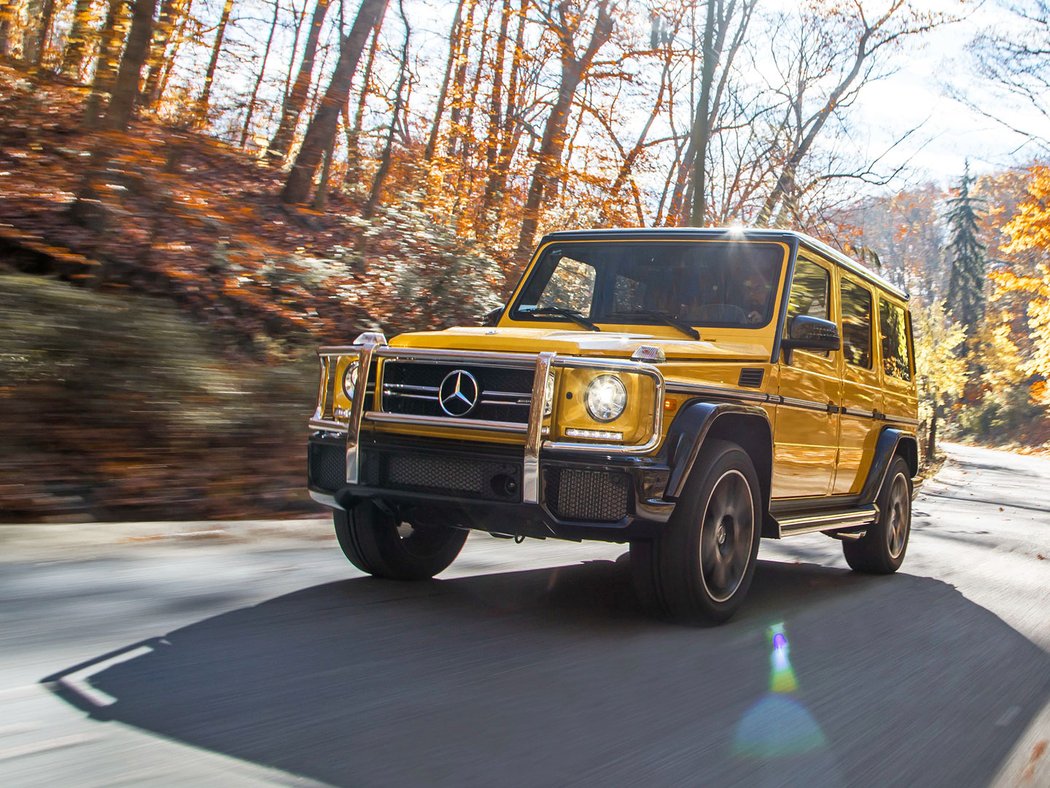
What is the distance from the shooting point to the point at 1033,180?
28.3 m

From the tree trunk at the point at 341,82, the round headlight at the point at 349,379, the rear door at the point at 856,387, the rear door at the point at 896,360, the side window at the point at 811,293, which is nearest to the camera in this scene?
the round headlight at the point at 349,379

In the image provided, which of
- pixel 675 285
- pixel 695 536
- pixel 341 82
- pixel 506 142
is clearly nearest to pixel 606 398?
pixel 695 536

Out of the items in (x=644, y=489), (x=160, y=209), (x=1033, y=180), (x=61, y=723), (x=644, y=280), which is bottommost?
(x=61, y=723)

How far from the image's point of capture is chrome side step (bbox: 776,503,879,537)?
5855 mm

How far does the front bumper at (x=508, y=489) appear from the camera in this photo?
460 cm

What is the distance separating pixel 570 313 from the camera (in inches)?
255

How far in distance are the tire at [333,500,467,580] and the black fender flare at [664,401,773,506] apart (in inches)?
54.2

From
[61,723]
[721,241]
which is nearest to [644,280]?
[721,241]

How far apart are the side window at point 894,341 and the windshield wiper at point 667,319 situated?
8.02ft

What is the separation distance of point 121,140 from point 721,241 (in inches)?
252

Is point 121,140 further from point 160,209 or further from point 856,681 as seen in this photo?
point 856,681

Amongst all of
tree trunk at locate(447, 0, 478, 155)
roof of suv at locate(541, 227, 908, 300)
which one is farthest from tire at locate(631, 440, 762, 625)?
tree trunk at locate(447, 0, 478, 155)

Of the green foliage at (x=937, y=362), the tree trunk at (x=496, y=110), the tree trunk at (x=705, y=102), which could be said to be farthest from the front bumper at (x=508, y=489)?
the green foliage at (x=937, y=362)

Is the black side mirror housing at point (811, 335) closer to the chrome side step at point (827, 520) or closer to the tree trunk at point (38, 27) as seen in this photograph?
the chrome side step at point (827, 520)
